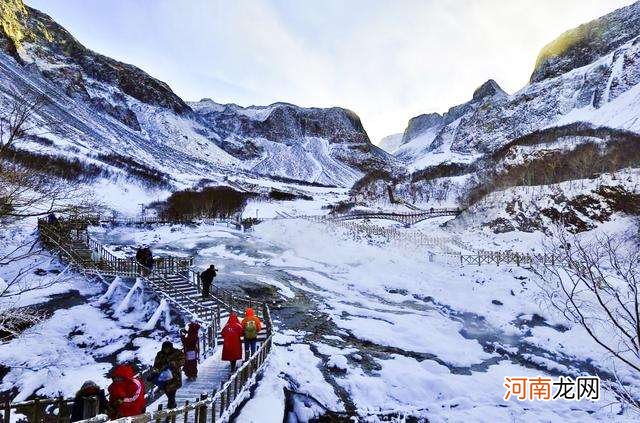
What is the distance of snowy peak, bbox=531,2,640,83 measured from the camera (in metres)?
138

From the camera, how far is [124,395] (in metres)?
5.80

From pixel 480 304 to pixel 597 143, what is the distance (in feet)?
206

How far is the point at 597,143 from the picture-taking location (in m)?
66.7

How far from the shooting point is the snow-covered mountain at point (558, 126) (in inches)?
2318

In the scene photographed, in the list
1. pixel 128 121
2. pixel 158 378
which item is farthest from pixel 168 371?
pixel 128 121

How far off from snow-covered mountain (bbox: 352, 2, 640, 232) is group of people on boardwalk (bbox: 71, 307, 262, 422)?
37530 millimetres

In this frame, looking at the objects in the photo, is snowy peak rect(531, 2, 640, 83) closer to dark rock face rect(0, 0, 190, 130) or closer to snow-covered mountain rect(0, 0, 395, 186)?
snow-covered mountain rect(0, 0, 395, 186)

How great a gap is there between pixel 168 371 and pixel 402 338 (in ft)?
33.9

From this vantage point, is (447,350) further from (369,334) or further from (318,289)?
(318,289)


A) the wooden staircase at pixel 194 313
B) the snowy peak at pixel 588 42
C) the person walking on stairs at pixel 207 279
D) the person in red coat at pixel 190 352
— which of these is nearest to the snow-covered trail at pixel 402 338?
the wooden staircase at pixel 194 313

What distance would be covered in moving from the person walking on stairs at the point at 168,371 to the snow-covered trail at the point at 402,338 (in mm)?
1951

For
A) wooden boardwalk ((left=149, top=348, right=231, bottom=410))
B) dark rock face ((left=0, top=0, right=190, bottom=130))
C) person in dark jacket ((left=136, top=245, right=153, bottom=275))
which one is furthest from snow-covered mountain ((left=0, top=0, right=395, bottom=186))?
wooden boardwalk ((left=149, top=348, right=231, bottom=410))

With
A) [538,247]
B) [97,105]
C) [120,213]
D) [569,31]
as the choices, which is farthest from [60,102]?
[569,31]

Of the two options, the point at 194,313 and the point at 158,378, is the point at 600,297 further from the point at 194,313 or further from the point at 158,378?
the point at 194,313
